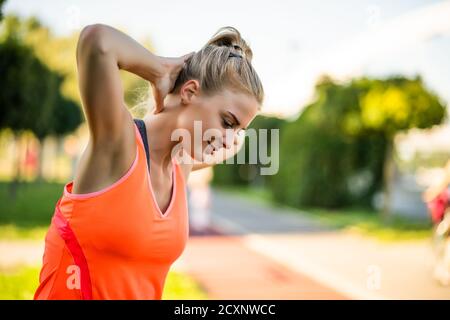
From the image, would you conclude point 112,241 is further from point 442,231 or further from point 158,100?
point 442,231

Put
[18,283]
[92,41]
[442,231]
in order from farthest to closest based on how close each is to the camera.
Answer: [442,231], [18,283], [92,41]

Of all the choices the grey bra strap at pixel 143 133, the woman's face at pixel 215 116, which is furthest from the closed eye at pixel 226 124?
the grey bra strap at pixel 143 133

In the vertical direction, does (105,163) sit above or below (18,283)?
above

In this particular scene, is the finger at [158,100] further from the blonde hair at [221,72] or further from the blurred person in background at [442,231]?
the blurred person in background at [442,231]

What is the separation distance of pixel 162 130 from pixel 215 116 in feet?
0.52

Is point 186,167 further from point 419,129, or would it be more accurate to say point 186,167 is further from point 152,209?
point 419,129

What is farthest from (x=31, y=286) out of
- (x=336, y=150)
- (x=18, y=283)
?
(x=336, y=150)

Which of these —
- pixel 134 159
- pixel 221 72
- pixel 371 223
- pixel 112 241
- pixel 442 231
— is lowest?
pixel 371 223

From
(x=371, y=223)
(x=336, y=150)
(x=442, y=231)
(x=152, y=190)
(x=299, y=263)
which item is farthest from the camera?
(x=336, y=150)

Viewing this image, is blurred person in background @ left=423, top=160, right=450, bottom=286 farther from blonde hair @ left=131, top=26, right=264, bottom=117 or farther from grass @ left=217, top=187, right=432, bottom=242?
blonde hair @ left=131, top=26, right=264, bottom=117

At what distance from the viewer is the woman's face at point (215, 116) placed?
1.74 meters

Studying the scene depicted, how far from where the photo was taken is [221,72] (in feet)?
5.71

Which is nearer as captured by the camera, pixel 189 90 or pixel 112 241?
pixel 112 241
